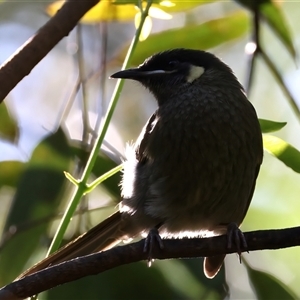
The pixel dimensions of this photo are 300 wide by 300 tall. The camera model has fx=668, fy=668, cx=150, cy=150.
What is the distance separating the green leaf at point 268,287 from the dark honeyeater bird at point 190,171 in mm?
125

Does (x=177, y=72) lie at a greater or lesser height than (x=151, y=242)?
greater

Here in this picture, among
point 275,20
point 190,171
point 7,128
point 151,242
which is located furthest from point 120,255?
point 275,20

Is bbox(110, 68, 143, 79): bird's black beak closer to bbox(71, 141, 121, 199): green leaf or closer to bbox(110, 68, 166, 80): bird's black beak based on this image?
bbox(110, 68, 166, 80): bird's black beak

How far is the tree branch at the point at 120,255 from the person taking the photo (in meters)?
1.41

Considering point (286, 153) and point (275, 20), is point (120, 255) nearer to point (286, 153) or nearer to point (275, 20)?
point (286, 153)

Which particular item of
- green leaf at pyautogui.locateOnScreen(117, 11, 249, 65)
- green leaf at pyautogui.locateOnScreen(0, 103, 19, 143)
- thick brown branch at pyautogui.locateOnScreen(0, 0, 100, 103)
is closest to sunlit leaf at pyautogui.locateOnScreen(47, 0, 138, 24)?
green leaf at pyautogui.locateOnScreen(117, 11, 249, 65)

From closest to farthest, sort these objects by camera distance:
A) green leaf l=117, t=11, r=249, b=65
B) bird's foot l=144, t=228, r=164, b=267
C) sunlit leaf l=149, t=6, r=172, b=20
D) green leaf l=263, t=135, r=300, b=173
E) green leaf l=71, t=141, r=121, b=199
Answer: bird's foot l=144, t=228, r=164, b=267, green leaf l=263, t=135, r=300, b=173, green leaf l=71, t=141, r=121, b=199, sunlit leaf l=149, t=6, r=172, b=20, green leaf l=117, t=11, r=249, b=65

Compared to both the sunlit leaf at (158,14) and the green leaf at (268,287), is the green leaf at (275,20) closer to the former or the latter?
the sunlit leaf at (158,14)

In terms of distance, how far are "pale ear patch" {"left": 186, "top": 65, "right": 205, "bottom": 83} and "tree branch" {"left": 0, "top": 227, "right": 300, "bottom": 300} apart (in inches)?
32.9

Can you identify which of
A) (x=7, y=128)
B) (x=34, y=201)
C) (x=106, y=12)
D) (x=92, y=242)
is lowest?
(x=92, y=242)

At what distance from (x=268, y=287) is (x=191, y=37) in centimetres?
103

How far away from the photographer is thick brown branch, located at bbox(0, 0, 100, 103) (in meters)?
1.82

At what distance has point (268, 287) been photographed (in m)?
1.91

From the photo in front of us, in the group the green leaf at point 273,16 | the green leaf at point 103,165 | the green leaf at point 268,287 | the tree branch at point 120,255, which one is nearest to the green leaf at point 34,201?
the green leaf at point 103,165
